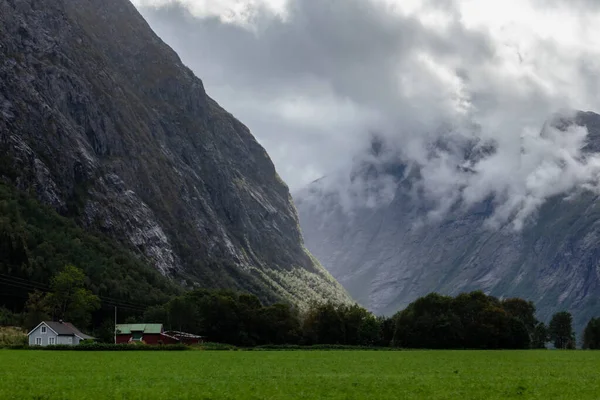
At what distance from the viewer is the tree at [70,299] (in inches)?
6014

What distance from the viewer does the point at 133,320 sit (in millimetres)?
173125

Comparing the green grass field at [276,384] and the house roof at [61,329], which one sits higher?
the house roof at [61,329]

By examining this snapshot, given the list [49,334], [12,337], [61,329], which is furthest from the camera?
[61,329]

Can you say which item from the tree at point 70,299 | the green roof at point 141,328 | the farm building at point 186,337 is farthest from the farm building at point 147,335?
the tree at point 70,299

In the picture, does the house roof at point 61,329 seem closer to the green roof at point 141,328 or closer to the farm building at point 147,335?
the farm building at point 147,335

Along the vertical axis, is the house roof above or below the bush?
above

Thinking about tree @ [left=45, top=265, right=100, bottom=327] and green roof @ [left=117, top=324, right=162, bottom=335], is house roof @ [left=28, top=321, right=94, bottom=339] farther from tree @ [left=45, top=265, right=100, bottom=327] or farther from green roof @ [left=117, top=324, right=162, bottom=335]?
tree @ [left=45, top=265, right=100, bottom=327]

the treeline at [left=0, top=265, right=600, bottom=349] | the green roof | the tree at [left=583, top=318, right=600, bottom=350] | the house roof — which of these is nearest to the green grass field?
the house roof

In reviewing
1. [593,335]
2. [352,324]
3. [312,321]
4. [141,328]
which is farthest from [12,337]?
[593,335]

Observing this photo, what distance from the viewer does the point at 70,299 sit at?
155500mm

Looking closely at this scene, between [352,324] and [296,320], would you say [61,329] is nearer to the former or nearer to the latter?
[296,320]

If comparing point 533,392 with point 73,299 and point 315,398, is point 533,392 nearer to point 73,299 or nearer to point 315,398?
point 315,398

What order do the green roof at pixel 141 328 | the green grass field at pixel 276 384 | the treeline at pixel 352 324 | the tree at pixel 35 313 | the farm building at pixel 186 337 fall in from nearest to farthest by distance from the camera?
the green grass field at pixel 276 384 → the tree at pixel 35 313 → the green roof at pixel 141 328 → the farm building at pixel 186 337 → the treeline at pixel 352 324

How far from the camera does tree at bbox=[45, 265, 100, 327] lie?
501 ft
